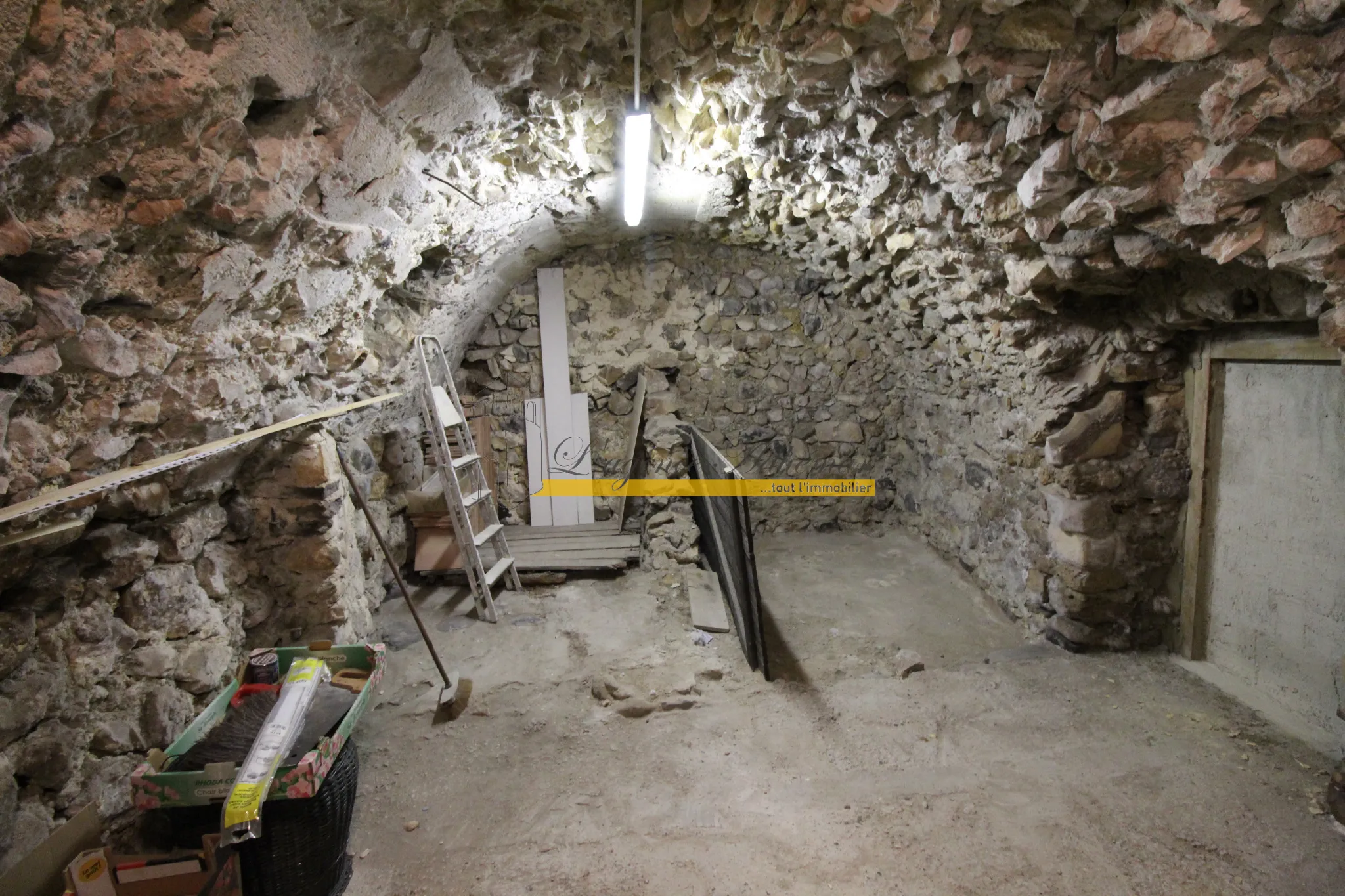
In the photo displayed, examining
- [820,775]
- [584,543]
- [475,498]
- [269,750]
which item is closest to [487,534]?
[475,498]

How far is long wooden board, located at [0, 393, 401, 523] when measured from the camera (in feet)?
4.61

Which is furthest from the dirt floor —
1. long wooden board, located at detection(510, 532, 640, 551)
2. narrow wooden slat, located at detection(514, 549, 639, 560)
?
long wooden board, located at detection(510, 532, 640, 551)

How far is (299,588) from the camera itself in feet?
8.63

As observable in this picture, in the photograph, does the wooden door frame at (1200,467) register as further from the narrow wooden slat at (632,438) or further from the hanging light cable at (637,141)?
the narrow wooden slat at (632,438)

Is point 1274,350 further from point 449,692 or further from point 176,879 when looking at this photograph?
point 176,879

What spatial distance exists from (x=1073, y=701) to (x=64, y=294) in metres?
3.43

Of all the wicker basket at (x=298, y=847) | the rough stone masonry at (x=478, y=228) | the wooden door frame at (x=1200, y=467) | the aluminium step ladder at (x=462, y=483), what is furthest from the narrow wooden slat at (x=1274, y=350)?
the aluminium step ladder at (x=462, y=483)

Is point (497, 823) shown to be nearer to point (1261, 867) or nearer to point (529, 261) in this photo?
point (1261, 867)

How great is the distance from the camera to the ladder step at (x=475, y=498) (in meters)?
3.51

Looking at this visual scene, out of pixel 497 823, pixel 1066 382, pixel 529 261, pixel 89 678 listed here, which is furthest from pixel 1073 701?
pixel 529 261

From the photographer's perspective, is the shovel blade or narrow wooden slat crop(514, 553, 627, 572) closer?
the shovel blade

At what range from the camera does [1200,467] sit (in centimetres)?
273

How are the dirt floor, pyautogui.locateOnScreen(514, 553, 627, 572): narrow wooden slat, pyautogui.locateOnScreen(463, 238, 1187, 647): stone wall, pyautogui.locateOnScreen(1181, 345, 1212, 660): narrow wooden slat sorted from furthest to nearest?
pyautogui.locateOnScreen(514, 553, 627, 572): narrow wooden slat < pyautogui.locateOnScreen(463, 238, 1187, 647): stone wall < pyautogui.locateOnScreen(1181, 345, 1212, 660): narrow wooden slat < the dirt floor

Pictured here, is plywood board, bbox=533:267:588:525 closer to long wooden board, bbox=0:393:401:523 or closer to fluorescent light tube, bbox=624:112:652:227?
fluorescent light tube, bbox=624:112:652:227
